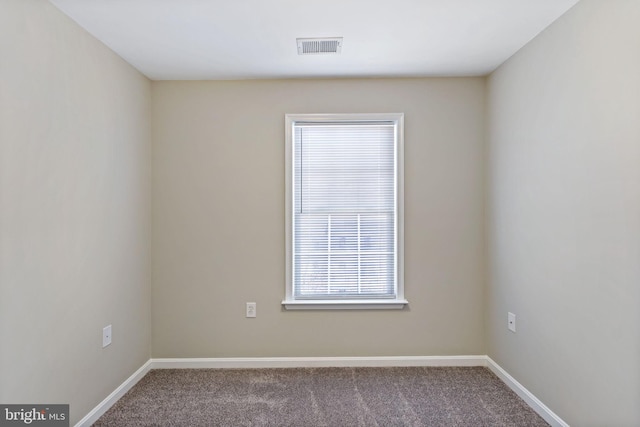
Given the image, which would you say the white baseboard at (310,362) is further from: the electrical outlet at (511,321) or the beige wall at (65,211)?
the electrical outlet at (511,321)

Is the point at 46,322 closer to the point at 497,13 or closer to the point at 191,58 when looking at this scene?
the point at 191,58

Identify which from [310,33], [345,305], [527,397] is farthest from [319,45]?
[527,397]

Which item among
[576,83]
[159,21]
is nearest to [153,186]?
[159,21]

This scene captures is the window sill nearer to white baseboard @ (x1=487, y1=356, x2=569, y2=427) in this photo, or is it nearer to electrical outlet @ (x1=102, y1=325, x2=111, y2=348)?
white baseboard @ (x1=487, y1=356, x2=569, y2=427)

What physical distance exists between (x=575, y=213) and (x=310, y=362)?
7.23ft

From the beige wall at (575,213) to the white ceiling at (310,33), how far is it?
0.97 feet

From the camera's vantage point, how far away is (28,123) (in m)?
1.78

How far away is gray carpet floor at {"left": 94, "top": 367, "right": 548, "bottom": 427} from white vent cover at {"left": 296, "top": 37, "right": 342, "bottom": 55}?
2409 millimetres

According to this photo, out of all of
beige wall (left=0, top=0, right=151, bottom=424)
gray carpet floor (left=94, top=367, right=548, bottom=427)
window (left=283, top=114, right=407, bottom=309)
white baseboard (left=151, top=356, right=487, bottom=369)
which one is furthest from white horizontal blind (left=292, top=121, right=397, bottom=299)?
beige wall (left=0, top=0, right=151, bottom=424)

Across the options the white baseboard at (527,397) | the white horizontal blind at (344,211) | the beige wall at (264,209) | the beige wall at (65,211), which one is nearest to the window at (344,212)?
the white horizontal blind at (344,211)

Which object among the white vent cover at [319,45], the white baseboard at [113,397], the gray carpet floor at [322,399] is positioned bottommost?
the gray carpet floor at [322,399]

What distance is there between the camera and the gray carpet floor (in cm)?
229

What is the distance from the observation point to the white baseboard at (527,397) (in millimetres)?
2197

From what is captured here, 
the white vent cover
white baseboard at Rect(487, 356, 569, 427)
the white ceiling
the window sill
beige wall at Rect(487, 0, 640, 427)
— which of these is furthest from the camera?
the window sill
